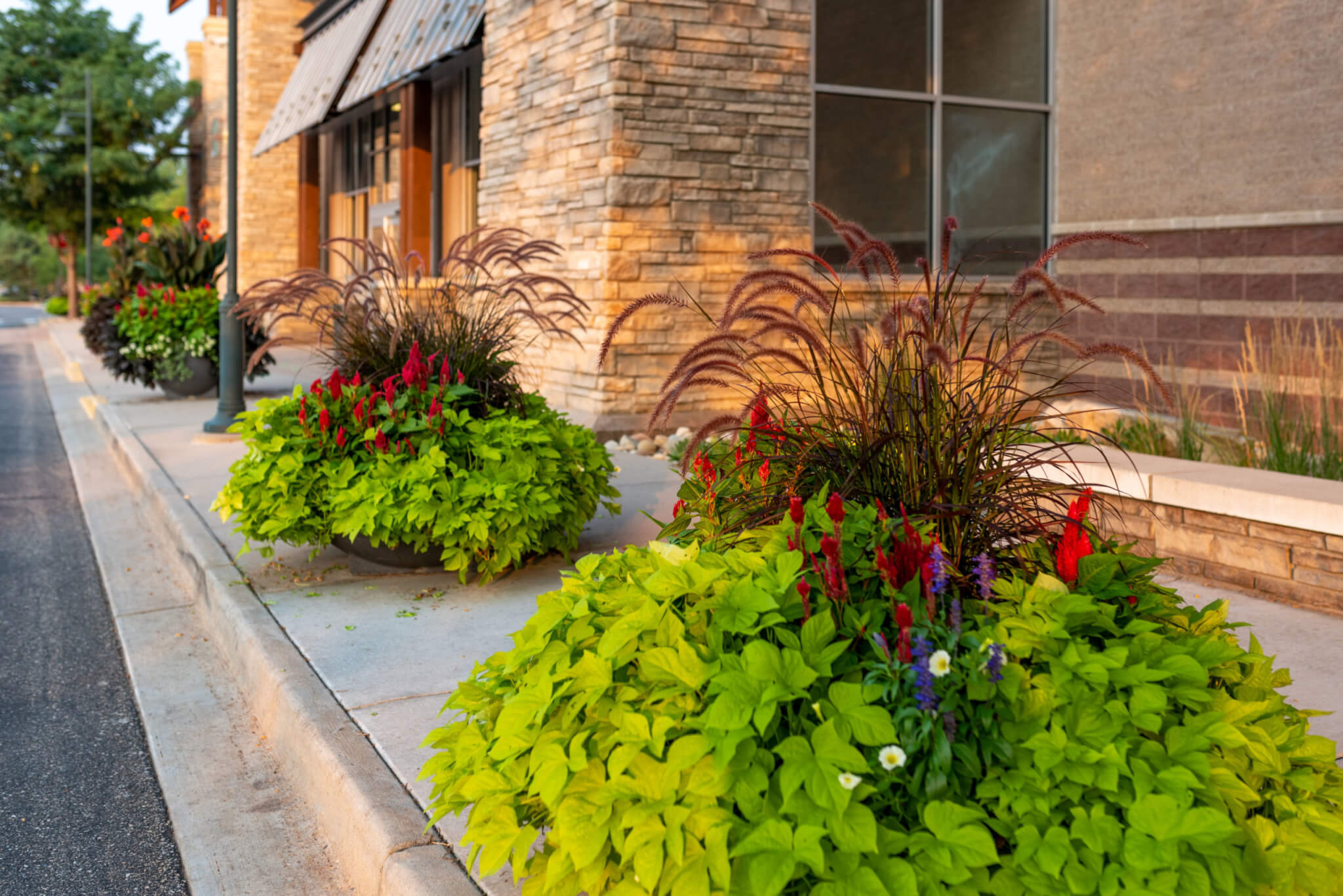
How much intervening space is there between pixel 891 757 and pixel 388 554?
425 centimetres

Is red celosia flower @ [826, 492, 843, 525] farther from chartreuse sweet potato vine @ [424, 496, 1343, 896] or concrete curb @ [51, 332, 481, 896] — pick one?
concrete curb @ [51, 332, 481, 896]

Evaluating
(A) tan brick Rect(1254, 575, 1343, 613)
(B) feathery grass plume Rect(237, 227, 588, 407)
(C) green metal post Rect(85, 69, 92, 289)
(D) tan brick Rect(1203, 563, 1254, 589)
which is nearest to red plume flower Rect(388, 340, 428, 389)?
(B) feathery grass plume Rect(237, 227, 588, 407)

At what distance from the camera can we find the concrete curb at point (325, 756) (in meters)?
3.13

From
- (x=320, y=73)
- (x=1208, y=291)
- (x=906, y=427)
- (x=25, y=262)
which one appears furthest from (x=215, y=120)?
(x=25, y=262)

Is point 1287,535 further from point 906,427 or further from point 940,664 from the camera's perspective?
point 940,664

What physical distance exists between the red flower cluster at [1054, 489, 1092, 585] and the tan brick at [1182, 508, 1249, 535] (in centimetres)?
299

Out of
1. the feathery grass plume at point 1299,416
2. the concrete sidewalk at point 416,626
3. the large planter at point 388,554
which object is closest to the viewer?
the concrete sidewalk at point 416,626

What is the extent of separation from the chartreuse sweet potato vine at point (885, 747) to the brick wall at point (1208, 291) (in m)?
6.25

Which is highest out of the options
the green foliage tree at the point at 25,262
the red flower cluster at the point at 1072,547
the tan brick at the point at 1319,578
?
the green foliage tree at the point at 25,262

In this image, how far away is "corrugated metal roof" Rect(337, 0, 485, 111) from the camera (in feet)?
45.9

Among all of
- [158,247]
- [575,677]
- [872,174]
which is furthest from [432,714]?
[158,247]

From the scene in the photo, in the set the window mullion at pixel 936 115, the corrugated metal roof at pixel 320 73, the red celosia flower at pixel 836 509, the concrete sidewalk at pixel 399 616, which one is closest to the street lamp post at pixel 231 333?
the concrete sidewalk at pixel 399 616

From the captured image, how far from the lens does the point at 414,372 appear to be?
5910 millimetres

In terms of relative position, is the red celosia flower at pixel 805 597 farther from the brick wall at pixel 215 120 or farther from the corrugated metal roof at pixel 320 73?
the brick wall at pixel 215 120
